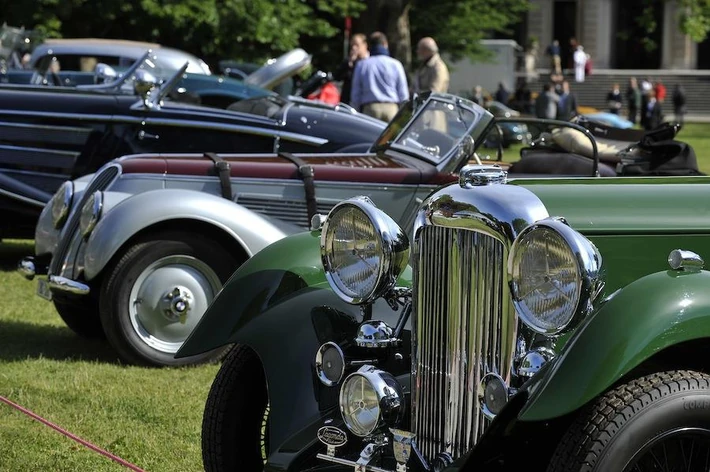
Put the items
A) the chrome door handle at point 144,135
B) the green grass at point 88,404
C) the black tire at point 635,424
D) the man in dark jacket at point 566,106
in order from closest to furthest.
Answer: the black tire at point 635,424 < the green grass at point 88,404 < the chrome door handle at point 144,135 < the man in dark jacket at point 566,106

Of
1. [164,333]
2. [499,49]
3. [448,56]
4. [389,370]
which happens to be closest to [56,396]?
[164,333]

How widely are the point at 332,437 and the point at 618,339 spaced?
1083 millimetres

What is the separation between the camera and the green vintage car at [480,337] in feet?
10.2

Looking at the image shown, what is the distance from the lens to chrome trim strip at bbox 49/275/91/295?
6.67 m

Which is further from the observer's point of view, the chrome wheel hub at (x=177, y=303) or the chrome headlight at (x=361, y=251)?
the chrome wheel hub at (x=177, y=303)

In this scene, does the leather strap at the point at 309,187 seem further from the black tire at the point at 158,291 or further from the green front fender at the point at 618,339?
the green front fender at the point at 618,339

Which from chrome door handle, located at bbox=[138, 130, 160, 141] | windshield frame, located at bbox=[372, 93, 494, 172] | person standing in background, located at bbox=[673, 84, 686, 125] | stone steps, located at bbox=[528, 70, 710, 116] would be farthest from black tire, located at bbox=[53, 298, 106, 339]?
stone steps, located at bbox=[528, 70, 710, 116]

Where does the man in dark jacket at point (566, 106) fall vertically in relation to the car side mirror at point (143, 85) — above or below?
below

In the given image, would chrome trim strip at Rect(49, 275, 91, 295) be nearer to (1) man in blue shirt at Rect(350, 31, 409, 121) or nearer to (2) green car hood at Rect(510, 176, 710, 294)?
(2) green car hood at Rect(510, 176, 710, 294)

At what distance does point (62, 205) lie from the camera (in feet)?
25.3

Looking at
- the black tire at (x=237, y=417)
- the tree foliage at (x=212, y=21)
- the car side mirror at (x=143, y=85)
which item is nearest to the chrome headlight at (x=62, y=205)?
the car side mirror at (x=143, y=85)

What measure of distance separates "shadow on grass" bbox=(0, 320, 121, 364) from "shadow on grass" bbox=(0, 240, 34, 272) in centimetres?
245

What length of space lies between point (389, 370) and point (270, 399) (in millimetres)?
422

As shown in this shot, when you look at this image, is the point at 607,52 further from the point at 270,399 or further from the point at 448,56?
the point at 270,399
